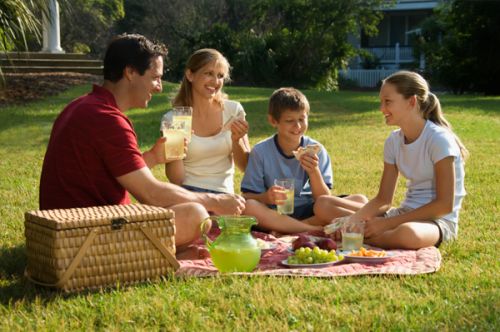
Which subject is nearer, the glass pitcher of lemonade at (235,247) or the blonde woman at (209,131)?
the glass pitcher of lemonade at (235,247)

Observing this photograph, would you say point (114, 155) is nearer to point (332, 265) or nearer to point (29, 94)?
point (332, 265)

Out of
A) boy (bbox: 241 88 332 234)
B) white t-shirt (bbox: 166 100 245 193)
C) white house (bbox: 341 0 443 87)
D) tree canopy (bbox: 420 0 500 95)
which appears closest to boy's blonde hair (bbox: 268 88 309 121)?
boy (bbox: 241 88 332 234)

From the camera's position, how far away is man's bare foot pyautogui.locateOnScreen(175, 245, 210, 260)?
5.18 m

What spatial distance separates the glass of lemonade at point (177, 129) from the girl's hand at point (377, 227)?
140 centimetres

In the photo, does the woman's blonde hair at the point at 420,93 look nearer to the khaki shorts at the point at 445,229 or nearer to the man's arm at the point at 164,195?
the khaki shorts at the point at 445,229

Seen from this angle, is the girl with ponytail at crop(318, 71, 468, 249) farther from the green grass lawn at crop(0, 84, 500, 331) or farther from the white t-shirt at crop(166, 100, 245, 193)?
the white t-shirt at crop(166, 100, 245, 193)

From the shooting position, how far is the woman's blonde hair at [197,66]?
6.11 meters

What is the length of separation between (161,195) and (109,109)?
60cm

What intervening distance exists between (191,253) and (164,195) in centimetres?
59

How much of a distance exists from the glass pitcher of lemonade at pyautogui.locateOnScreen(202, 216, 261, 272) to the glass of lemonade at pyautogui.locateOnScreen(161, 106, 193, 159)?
3.34ft

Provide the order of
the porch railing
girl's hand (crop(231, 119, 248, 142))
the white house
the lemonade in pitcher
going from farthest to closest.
Answer: the white house, the porch railing, girl's hand (crop(231, 119, 248, 142)), the lemonade in pitcher

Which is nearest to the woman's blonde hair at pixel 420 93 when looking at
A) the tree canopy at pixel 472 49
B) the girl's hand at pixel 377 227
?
the girl's hand at pixel 377 227

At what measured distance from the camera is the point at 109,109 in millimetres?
4727

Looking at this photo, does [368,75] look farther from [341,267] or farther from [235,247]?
[235,247]
